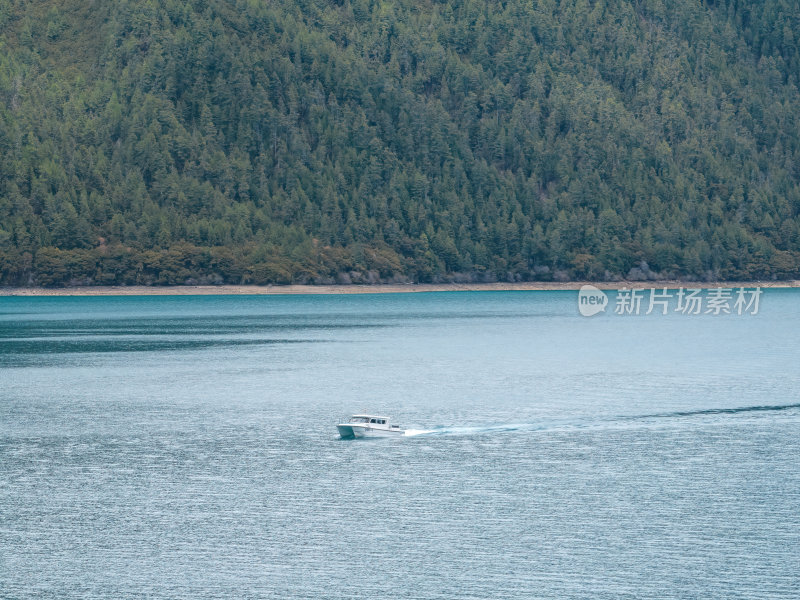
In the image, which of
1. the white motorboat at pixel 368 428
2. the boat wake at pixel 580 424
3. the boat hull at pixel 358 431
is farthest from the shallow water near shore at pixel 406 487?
the boat hull at pixel 358 431

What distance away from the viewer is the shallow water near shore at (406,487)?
60.0 meters

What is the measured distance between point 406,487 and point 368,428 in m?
20.8

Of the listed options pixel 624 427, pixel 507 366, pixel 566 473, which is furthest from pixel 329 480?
pixel 507 366

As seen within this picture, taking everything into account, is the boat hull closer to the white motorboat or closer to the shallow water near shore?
the white motorboat

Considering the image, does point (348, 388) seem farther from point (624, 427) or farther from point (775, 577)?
point (775, 577)

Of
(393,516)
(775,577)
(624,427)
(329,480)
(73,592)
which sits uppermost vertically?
(624,427)

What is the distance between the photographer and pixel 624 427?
342 feet

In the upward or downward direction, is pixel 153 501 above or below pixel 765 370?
below

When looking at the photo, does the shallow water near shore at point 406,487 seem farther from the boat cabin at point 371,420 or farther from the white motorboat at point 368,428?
the boat cabin at point 371,420

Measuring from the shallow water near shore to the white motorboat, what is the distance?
133 centimetres

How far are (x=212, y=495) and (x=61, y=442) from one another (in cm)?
2580

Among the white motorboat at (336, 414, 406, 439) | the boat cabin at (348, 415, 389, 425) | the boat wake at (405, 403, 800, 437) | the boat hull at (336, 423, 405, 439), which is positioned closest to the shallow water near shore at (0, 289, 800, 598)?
the boat wake at (405, 403, 800, 437)

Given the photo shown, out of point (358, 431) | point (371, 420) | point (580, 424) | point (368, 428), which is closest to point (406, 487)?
point (368, 428)

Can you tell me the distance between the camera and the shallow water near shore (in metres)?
60.0
